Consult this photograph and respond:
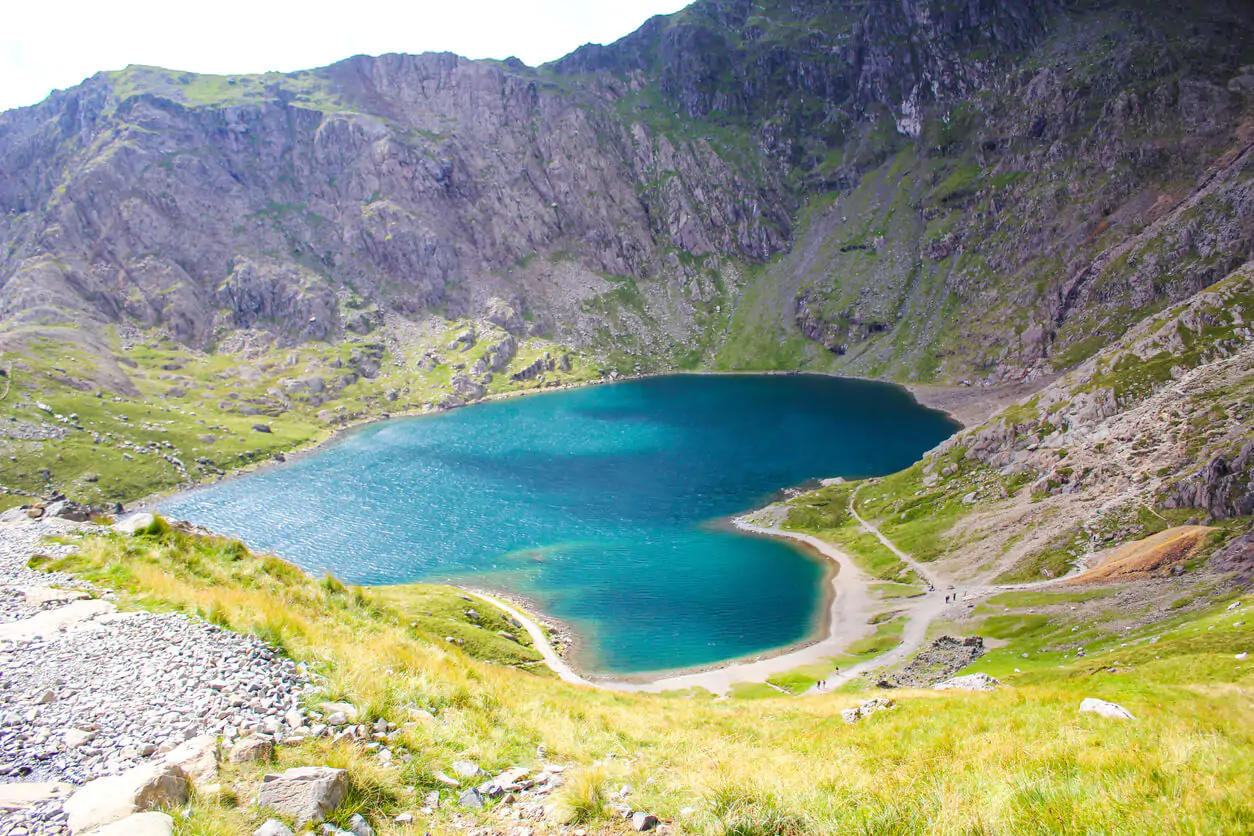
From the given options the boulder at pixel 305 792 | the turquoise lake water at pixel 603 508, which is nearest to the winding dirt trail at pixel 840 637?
the turquoise lake water at pixel 603 508

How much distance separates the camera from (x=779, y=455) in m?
142

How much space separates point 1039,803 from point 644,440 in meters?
153

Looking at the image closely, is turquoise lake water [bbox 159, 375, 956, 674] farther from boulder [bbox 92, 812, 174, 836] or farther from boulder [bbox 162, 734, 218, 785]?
boulder [bbox 92, 812, 174, 836]

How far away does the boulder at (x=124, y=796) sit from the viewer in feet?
27.2

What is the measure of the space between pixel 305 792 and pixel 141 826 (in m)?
1.96

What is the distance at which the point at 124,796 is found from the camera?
864 cm

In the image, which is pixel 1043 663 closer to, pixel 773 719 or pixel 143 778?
pixel 773 719

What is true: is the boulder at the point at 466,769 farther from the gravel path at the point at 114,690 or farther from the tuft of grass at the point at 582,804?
the gravel path at the point at 114,690

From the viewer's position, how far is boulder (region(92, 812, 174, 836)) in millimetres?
7915

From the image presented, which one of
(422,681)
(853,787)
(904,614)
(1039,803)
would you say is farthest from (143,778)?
(904,614)

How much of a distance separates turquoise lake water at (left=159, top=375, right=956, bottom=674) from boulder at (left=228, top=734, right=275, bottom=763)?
5865 cm

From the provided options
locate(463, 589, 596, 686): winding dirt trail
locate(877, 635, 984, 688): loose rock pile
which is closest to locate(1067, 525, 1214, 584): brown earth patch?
locate(877, 635, 984, 688): loose rock pile

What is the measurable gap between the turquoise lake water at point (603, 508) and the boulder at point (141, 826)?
2405 inches

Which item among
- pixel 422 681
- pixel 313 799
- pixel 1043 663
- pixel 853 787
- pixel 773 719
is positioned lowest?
pixel 1043 663
